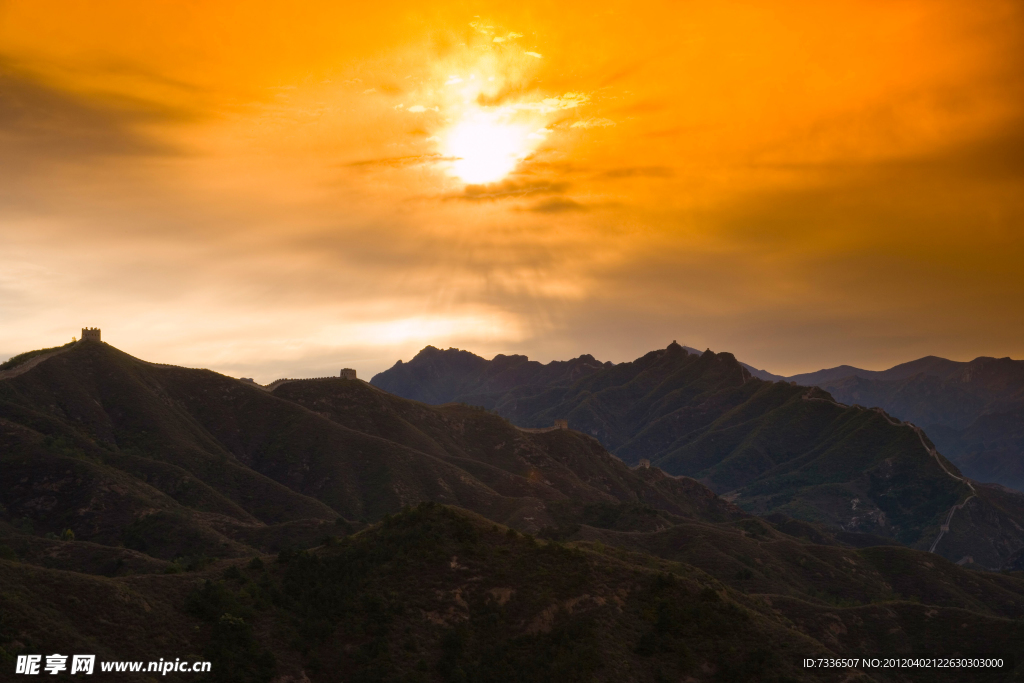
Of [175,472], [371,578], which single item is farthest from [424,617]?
[175,472]

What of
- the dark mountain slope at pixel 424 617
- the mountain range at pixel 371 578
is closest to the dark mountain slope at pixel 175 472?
the mountain range at pixel 371 578

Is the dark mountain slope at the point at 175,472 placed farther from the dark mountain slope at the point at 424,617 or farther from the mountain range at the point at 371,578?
the dark mountain slope at the point at 424,617

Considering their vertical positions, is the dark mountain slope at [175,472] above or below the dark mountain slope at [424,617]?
above

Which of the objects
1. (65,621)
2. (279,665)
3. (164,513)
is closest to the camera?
(65,621)

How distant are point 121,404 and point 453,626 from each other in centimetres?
12597

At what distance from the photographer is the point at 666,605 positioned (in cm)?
8225

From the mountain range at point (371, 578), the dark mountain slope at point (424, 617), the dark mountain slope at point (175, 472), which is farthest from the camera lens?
the dark mountain slope at point (175, 472)

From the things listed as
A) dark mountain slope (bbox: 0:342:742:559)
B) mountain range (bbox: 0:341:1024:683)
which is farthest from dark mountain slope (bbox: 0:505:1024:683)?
dark mountain slope (bbox: 0:342:742:559)

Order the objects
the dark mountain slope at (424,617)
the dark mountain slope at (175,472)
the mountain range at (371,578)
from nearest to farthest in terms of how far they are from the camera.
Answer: the dark mountain slope at (424,617)
the mountain range at (371,578)
the dark mountain slope at (175,472)

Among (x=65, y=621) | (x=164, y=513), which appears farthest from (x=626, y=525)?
(x=65, y=621)

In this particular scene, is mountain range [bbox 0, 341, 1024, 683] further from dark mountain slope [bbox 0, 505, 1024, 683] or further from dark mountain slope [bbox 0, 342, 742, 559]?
dark mountain slope [bbox 0, 342, 742, 559]

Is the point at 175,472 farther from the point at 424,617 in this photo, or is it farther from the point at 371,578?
the point at 424,617

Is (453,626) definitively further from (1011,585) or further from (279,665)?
(1011,585)

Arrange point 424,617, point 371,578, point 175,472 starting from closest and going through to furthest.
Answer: point 424,617, point 371,578, point 175,472
